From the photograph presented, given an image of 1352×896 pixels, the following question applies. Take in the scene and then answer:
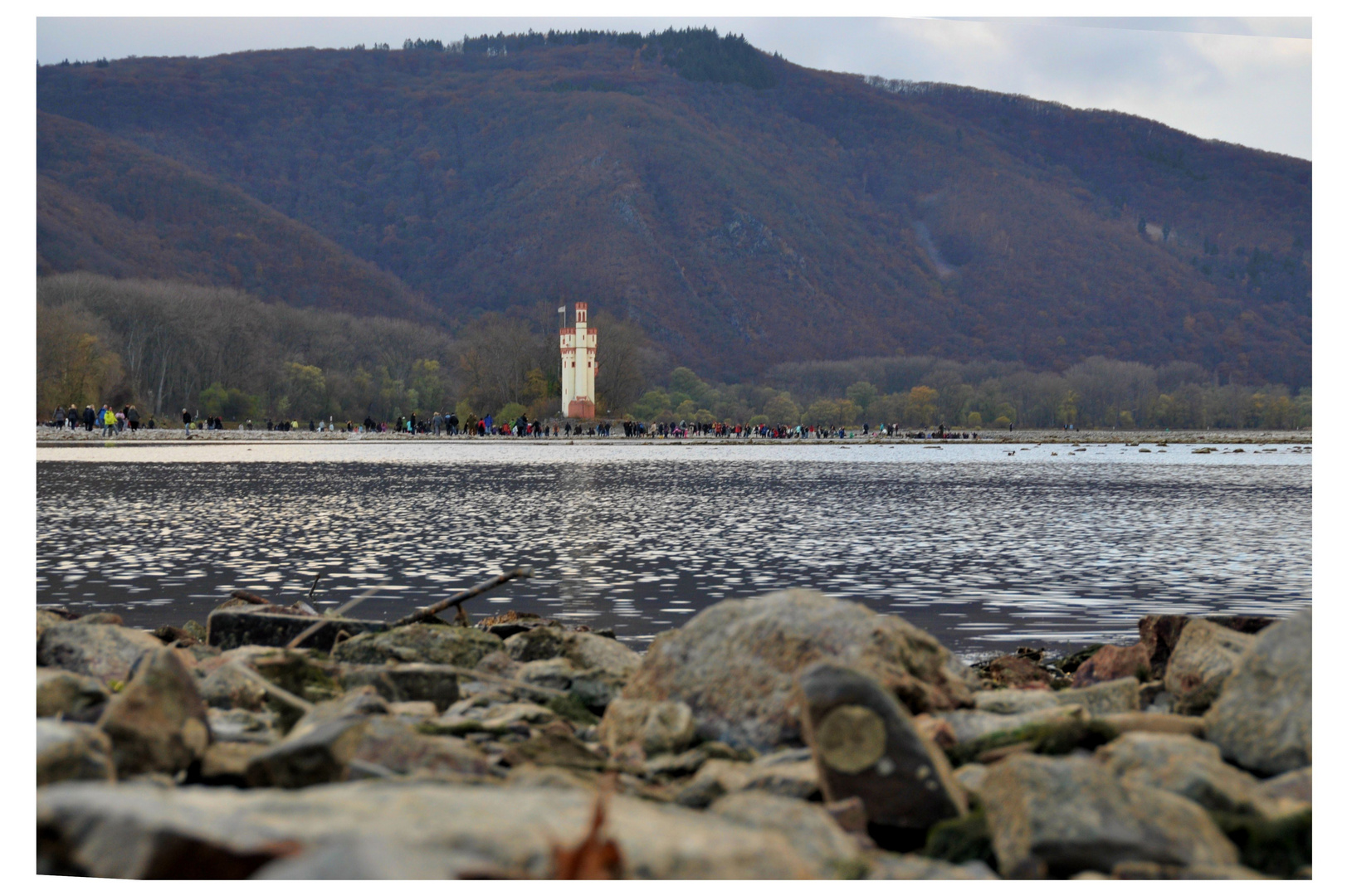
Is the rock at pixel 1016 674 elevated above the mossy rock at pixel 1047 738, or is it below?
below

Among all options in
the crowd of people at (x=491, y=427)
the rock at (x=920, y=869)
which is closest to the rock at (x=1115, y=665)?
the rock at (x=920, y=869)

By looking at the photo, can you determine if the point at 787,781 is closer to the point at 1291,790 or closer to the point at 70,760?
the point at 1291,790

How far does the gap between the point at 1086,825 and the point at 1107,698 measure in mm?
2617

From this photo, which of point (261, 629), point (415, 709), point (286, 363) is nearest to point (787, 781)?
point (415, 709)

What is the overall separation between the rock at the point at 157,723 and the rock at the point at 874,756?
7.68ft

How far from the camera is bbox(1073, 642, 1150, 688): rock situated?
7520 mm

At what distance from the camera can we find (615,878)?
10.6 feet

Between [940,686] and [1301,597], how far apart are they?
9216mm

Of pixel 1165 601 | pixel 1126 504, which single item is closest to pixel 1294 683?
pixel 1165 601

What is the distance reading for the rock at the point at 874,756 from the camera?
13.7ft

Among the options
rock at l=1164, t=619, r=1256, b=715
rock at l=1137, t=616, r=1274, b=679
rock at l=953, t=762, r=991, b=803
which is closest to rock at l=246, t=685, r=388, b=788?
rock at l=953, t=762, r=991, b=803

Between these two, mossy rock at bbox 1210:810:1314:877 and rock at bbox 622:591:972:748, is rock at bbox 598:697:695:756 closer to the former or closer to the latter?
rock at bbox 622:591:972:748

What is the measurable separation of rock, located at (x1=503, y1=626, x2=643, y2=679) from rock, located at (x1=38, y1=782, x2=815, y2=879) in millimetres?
4051

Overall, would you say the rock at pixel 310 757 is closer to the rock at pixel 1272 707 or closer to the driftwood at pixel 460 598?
the driftwood at pixel 460 598
